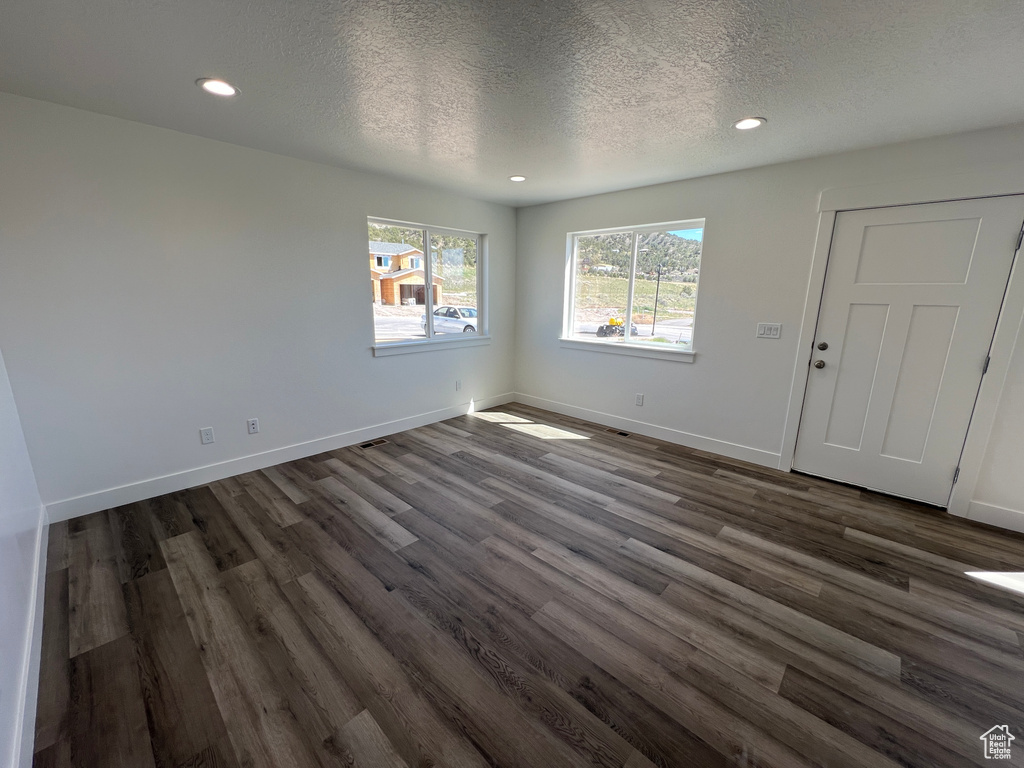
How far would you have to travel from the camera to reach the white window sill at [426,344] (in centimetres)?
388

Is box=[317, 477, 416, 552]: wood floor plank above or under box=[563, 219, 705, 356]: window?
under

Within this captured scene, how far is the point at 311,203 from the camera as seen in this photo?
318cm

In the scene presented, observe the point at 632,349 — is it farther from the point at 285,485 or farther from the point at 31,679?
the point at 31,679

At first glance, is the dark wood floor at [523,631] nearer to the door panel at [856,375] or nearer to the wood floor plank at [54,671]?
the wood floor plank at [54,671]

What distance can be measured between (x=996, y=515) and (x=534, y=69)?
386 cm

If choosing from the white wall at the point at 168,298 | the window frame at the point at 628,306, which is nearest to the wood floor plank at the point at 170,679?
the white wall at the point at 168,298

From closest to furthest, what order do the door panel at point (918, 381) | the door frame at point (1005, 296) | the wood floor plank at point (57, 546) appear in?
the wood floor plank at point (57, 546)
the door frame at point (1005, 296)
the door panel at point (918, 381)

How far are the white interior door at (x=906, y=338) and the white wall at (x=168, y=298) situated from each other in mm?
3766

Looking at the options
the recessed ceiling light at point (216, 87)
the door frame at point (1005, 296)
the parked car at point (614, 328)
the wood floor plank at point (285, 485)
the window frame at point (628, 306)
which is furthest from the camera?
the parked car at point (614, 328)

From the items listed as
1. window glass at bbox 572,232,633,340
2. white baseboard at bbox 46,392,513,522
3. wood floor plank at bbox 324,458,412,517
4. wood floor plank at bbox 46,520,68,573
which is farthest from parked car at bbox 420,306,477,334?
wood floor plank at bbox 46,520,68,573

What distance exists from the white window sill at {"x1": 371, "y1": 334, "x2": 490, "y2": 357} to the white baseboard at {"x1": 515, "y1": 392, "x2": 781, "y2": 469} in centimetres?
107

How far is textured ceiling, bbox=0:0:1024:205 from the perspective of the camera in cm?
141

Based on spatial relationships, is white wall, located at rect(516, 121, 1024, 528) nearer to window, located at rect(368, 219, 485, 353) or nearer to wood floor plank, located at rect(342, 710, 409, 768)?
window, located at rect(368, 219, 485, 353)

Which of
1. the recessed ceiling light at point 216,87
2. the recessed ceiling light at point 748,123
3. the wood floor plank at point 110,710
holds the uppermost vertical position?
the recessed ceiling light at point 748,123
